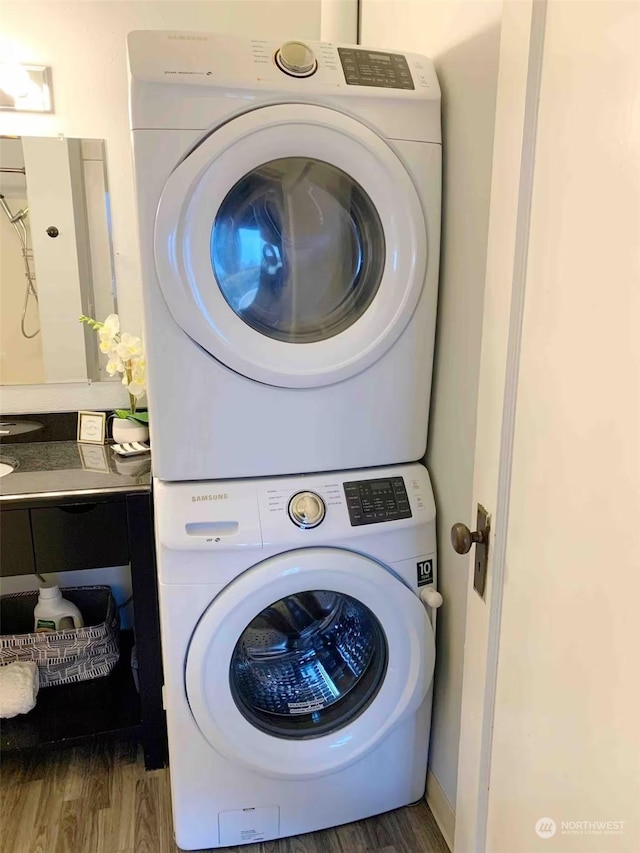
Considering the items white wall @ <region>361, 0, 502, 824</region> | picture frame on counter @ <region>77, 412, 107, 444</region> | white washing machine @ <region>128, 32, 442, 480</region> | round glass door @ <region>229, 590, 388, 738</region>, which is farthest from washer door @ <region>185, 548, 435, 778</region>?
picture frame on counter @ <region>77, 412, 107, 444</region>

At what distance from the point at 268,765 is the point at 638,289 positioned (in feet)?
4.08

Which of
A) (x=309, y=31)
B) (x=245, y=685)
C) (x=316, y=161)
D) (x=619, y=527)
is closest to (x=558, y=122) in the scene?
(x=619, y=527)

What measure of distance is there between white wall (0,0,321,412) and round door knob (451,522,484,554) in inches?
54.3

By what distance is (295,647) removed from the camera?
5.16 feet

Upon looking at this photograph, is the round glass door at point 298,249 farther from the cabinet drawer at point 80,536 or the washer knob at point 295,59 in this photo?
the cabinet drawer at point 80,536

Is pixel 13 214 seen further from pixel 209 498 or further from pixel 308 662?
pixel 308 662

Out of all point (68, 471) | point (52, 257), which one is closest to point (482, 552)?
point (68, 471)

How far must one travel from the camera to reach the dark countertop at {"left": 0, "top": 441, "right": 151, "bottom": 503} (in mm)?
1550

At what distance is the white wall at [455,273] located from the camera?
120 centimetres

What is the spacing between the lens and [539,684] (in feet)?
2.93

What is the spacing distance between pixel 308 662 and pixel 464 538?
74 cm

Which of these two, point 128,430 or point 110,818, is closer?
point 110,818

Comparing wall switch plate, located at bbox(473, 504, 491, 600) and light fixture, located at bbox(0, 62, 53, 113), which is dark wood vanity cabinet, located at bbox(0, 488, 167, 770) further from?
light fixture, located at bbox(0, 62, 53, 113)

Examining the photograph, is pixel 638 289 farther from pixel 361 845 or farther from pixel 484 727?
pixel 361 845
